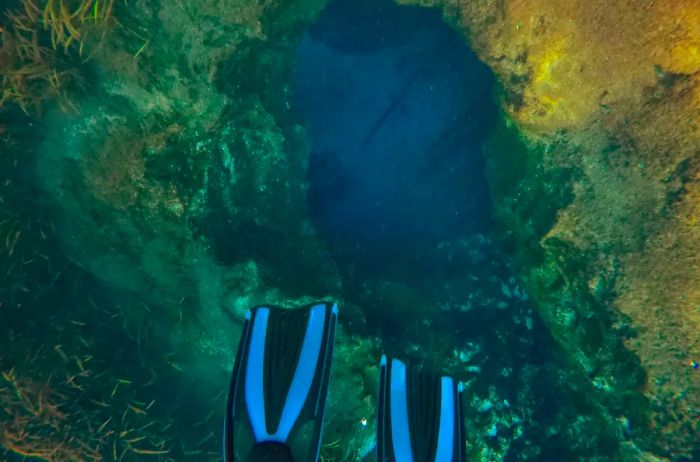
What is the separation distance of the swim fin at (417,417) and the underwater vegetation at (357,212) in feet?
3.12

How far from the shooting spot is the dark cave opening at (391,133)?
4.02m

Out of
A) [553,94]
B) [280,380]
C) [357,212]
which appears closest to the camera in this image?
[280,380]

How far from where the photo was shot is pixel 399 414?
263 cm

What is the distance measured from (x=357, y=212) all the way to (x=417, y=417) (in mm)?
2019

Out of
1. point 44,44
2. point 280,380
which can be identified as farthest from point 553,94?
point 44,44

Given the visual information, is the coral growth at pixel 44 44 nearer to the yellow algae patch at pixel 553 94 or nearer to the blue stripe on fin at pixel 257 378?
the blue stripe on fin at pixel 257 378

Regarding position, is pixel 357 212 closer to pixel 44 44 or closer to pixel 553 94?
pixel 553 94

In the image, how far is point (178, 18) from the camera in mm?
3105

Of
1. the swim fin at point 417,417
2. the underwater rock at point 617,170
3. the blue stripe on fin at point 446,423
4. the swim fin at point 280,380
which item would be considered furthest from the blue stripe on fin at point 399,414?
the underwater rock at point 617,170

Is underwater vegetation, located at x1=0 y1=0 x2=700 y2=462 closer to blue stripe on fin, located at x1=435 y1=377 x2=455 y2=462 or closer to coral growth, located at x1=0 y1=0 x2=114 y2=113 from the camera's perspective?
coral growth, located at x1=0 y1=0 x2=114 y2=113

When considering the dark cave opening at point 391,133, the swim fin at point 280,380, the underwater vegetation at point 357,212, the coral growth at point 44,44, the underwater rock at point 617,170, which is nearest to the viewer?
the swim fin at point 280,380

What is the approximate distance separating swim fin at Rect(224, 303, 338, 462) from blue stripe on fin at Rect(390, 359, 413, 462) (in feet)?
1.47

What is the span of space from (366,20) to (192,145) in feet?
6.59

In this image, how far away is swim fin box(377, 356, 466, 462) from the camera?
2535 millimetres
